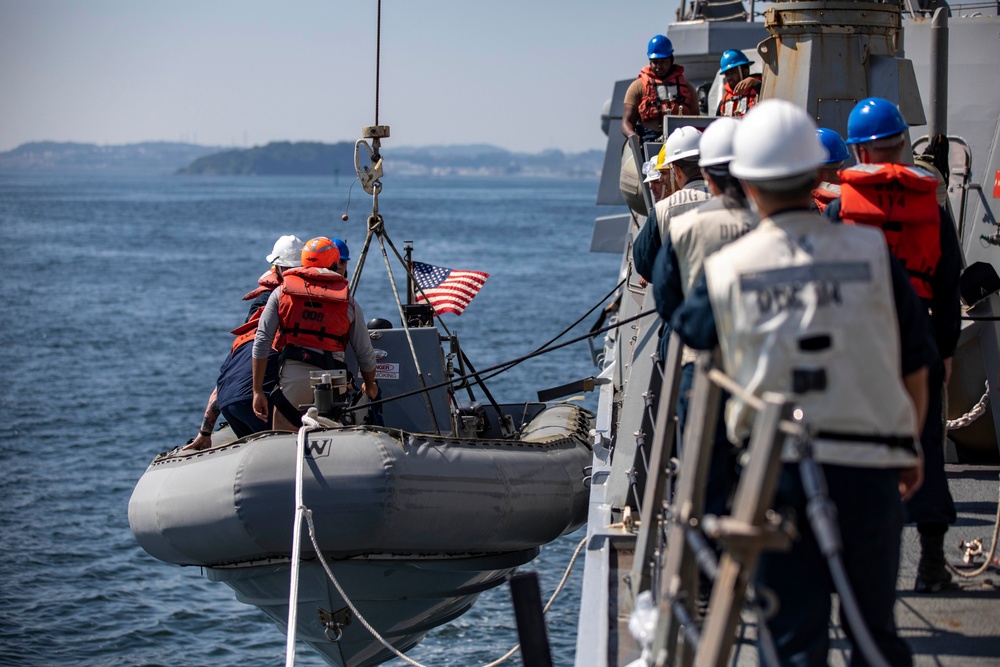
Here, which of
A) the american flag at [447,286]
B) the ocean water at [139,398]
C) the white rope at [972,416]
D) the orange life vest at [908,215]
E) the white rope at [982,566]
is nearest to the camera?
the orange life vest at [908,215]

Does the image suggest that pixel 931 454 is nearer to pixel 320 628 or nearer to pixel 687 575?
pixel 687 575

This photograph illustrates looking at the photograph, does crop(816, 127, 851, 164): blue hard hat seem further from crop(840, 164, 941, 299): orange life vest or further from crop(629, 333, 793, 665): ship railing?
crop(629, 333, 793, 665): ship railing

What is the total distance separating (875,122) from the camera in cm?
463

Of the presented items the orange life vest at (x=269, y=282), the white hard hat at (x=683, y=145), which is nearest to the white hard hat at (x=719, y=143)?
the white hard hat at (x=683, y=145)

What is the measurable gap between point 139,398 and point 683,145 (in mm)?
21307

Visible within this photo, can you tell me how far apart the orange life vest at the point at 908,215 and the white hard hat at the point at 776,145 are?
5.12ft

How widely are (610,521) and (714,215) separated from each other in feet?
7.56

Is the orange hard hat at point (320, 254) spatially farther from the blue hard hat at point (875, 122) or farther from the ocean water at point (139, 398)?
the ocean water at point (139, 398)

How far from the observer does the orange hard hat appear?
7578mm

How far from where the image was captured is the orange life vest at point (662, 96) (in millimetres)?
10406

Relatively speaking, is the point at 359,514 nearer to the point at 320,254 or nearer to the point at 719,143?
the point at 320,254

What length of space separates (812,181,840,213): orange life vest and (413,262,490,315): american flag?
505cm

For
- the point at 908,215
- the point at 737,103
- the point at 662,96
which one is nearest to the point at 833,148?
the point at 908,215

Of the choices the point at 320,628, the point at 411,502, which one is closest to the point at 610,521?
the point at 411,502
